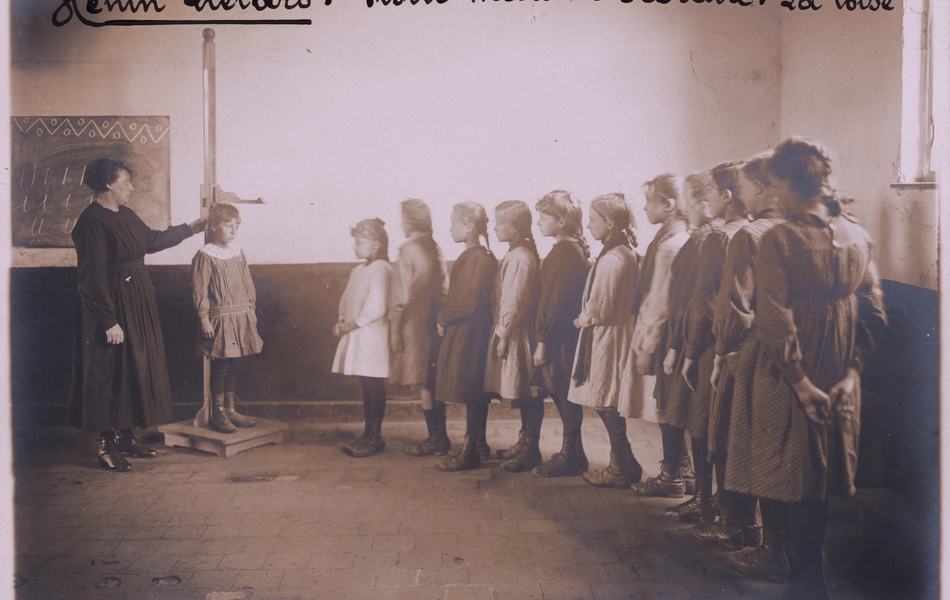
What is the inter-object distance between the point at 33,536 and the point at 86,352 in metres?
0.88

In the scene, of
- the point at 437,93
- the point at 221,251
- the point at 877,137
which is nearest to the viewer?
the point at 877,137

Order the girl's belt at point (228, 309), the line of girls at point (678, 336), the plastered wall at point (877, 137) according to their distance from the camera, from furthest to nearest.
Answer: the girl's belt at point (228, 309)
the plastered wall at point (877, 137)
the line of girls at point (678, 336)

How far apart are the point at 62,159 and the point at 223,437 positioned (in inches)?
61.5

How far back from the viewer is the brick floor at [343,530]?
3.04 metres

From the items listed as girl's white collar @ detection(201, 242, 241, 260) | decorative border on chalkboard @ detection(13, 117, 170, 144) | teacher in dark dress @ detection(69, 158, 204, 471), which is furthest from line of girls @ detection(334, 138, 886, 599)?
decorative border on chalkboard @ detection(13, 117, 170, 144)

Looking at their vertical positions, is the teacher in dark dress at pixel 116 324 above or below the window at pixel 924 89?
below

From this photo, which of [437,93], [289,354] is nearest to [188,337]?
[289,354]

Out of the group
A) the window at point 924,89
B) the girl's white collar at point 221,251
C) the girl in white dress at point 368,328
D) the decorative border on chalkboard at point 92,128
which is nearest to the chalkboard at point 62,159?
the decorative border on chalkboard at point 92,128

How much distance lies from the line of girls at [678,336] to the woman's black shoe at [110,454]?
115cm

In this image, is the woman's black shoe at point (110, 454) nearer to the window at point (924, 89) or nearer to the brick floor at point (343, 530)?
the brick floor at point (343, 530)

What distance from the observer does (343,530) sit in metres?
3.28

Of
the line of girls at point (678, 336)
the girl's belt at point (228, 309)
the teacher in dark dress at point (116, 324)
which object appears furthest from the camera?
the girl's belt at point (228, 309)

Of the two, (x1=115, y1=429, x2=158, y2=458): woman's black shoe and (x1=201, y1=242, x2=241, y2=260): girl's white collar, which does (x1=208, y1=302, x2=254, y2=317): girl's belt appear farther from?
(x1=115, y1=429, x2=158, y2=458): woman's black shoe

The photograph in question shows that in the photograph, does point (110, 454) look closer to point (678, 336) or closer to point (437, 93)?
point (437, 93)
